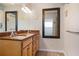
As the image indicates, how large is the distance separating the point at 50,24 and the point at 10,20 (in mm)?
604

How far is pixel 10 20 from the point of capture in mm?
1729


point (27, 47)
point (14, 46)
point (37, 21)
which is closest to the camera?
point (14, 46)

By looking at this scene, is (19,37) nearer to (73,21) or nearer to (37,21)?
(37,21)

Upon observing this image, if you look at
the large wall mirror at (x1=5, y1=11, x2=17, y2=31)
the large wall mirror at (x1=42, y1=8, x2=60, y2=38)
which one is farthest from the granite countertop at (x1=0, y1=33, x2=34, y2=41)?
the large wall mirror at (x1=42, y1=8, x2=60, y2=38)

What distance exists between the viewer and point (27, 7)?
1.73 metres

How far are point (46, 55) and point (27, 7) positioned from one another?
2.44 ft

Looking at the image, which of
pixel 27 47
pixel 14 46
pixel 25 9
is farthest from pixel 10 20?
pixel 27 47

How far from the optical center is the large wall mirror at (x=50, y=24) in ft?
6.07

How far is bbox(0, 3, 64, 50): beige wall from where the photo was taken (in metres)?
1.73

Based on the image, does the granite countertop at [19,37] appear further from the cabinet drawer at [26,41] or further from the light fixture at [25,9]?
the light fixture at [25,9]

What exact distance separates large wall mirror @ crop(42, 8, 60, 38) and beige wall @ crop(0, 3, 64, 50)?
6cm

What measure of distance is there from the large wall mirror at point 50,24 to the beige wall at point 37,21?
62 mm

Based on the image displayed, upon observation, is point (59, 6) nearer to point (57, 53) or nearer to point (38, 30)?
point (38, 30)

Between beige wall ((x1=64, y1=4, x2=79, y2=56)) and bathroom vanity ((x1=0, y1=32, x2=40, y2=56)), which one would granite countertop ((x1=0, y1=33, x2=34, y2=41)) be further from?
beige wall ((x1=64, y1=4, x2=79, y2=56))
